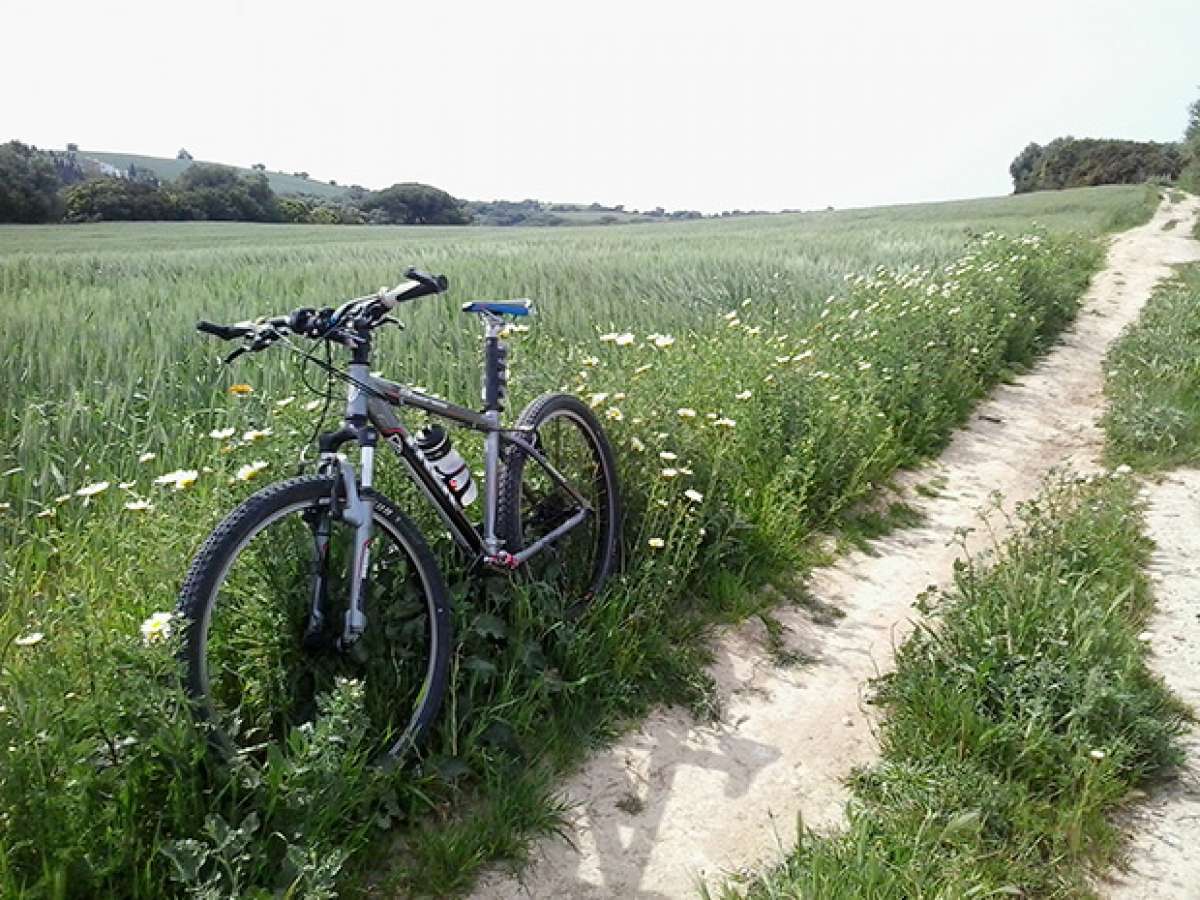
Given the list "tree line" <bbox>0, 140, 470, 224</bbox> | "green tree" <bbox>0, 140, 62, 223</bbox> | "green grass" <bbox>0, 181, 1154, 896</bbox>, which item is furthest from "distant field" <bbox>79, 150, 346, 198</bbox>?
Result: "green grass" <bbox>0, 181, 1154, 896</bbox>

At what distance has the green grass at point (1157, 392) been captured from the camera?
6.33 m

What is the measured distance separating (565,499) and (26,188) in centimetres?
2734

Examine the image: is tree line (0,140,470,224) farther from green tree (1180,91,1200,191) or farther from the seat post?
green tree (1180,91,1200,191)

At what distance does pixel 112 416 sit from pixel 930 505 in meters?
5.10

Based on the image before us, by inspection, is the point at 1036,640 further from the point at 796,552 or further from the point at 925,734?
the point at 796,552

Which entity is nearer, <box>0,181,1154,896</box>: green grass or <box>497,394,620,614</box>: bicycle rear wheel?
<box>0,181,1154,896</box>: green grass

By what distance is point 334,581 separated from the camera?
2748 millimetres

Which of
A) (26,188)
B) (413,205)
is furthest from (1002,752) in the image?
(413,205)

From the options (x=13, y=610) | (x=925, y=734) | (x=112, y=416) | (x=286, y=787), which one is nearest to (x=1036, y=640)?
(x=925, y=734)

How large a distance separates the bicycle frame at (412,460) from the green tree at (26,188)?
26431mm

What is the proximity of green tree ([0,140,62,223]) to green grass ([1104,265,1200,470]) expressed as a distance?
27234 millimetres

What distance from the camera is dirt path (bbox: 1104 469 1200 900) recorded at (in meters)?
2.54

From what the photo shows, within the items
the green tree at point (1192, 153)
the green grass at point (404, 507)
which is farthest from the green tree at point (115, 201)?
the green tree at point (1192, 153)

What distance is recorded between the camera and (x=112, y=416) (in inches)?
167
